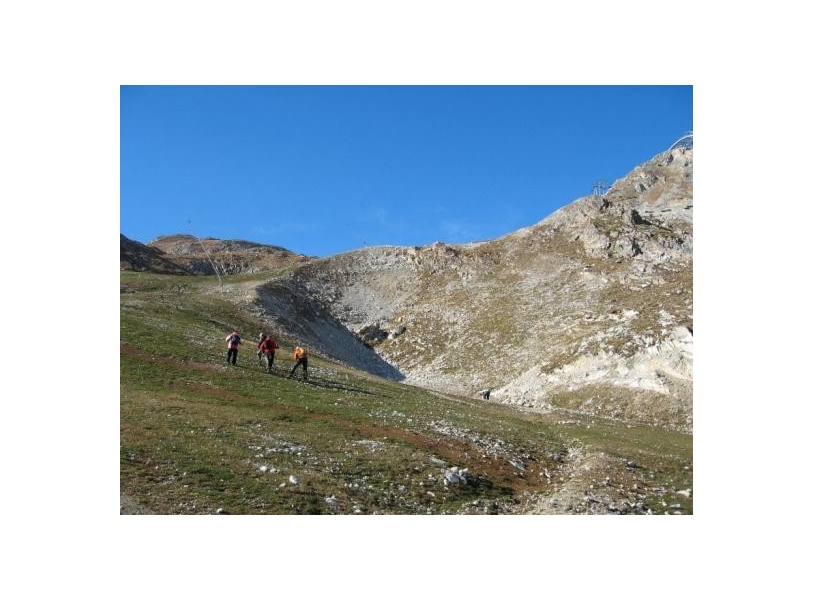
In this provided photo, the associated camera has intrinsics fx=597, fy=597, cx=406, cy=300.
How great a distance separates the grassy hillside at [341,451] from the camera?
2017 cm

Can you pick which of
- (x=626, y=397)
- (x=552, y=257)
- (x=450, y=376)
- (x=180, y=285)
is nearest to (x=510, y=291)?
(x=552, y=257)

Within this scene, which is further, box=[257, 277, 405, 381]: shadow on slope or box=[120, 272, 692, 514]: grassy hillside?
box=[257, 277, 405, 381]: shadow on slope

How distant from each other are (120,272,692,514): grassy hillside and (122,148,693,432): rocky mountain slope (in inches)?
677

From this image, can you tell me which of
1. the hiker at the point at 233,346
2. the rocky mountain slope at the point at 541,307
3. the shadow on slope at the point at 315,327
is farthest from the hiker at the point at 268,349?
the rocky mountain slope at the point at 541,307

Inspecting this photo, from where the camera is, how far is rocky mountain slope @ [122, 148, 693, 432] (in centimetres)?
6438

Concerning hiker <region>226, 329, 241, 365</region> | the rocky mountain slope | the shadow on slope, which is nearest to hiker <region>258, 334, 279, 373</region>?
hiker <region>226, 329, 241, 365</region>

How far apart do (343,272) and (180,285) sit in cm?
3396

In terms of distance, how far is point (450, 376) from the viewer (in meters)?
80.3

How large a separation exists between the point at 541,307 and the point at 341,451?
72.2m

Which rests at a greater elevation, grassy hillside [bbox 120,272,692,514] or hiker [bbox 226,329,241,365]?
hiker [bbox 226,329,241,365]

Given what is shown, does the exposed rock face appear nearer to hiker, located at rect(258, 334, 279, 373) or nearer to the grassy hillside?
the grassy hillside

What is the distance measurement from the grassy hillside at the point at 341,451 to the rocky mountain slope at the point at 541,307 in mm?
17185

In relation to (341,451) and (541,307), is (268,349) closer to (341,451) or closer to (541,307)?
(341,451)

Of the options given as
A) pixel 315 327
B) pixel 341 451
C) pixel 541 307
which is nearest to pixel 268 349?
pixel 341 451
